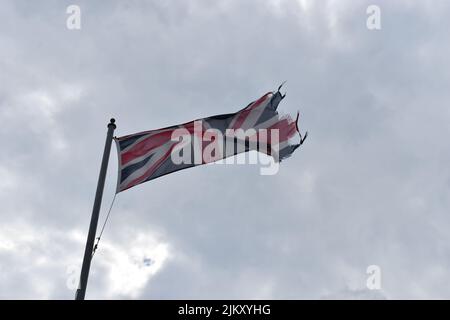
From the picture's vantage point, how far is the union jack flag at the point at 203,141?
1781cm

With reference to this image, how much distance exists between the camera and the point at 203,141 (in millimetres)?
19250

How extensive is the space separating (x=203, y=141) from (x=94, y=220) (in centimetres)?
509

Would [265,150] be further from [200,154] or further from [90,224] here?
[90,224]

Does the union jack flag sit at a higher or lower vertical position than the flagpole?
higher

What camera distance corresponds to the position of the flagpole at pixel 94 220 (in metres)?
14.6

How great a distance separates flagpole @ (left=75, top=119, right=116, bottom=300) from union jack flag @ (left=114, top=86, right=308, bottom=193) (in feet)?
2.17

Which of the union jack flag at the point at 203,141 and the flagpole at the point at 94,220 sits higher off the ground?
the union jack flag at the point at 203,141

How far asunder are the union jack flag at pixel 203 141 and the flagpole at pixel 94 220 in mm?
661

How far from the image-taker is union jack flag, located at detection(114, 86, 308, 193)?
17.8 meters

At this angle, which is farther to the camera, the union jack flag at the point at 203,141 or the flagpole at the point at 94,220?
the union jack flag at the point at 203,141

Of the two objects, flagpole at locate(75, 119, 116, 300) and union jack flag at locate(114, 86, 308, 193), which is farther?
union jack flag at locate(114, 86, 308, 193)

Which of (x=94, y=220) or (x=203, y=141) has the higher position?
(x=203, y=141)
